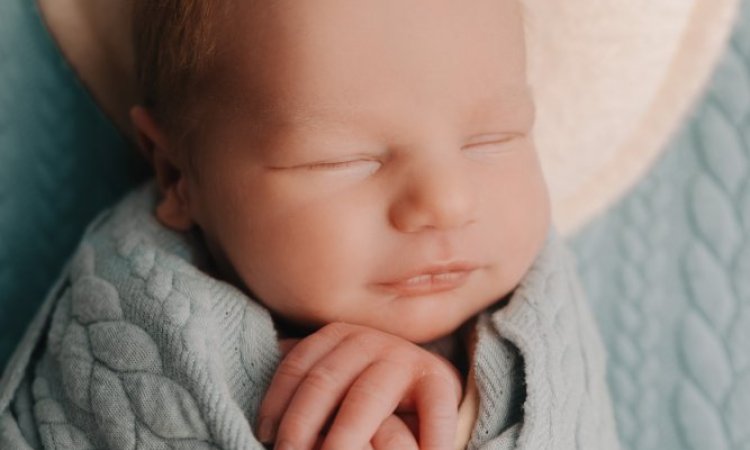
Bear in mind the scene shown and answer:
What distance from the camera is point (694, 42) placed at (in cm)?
121

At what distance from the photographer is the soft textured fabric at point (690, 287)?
1.22 metres

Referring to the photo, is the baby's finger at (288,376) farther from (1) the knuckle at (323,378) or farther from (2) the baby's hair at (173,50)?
(2) the baby's hair at (173,50)

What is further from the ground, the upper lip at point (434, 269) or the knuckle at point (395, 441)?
the upper lip at point (434, 269)

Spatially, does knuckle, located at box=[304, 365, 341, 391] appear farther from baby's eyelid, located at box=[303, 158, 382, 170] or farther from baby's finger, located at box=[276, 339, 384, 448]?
baby's eyelid, located at box=[303, 158, 382, 170]

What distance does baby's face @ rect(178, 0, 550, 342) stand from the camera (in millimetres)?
886

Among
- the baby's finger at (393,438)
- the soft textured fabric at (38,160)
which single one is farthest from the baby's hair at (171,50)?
the baby's finger at (393,438)

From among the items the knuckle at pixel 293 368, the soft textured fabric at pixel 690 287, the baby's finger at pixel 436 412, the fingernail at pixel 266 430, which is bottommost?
the soft textured fabric at pixel 690 287

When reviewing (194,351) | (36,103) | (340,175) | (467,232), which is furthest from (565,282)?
(36,103)

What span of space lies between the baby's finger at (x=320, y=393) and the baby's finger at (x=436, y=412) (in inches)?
2.1

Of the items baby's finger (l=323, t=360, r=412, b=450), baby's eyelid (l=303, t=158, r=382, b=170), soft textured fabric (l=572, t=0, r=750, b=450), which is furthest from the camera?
soft textured fabric (l=572, t=0, r=750, b=450)

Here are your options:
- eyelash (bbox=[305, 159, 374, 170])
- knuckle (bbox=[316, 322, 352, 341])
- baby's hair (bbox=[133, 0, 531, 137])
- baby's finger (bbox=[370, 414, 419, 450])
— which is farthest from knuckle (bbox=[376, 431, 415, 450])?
baby's hair (bbox=[133, 0, 531, 137])

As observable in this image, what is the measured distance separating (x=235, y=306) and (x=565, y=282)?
35 cm

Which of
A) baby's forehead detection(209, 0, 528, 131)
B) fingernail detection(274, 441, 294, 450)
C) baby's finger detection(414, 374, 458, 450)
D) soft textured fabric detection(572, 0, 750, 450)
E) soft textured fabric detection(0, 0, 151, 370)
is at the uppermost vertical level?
baby's forehead detection(209, 0, 528, 131)

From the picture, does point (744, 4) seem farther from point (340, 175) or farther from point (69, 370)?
point (69, 370)
